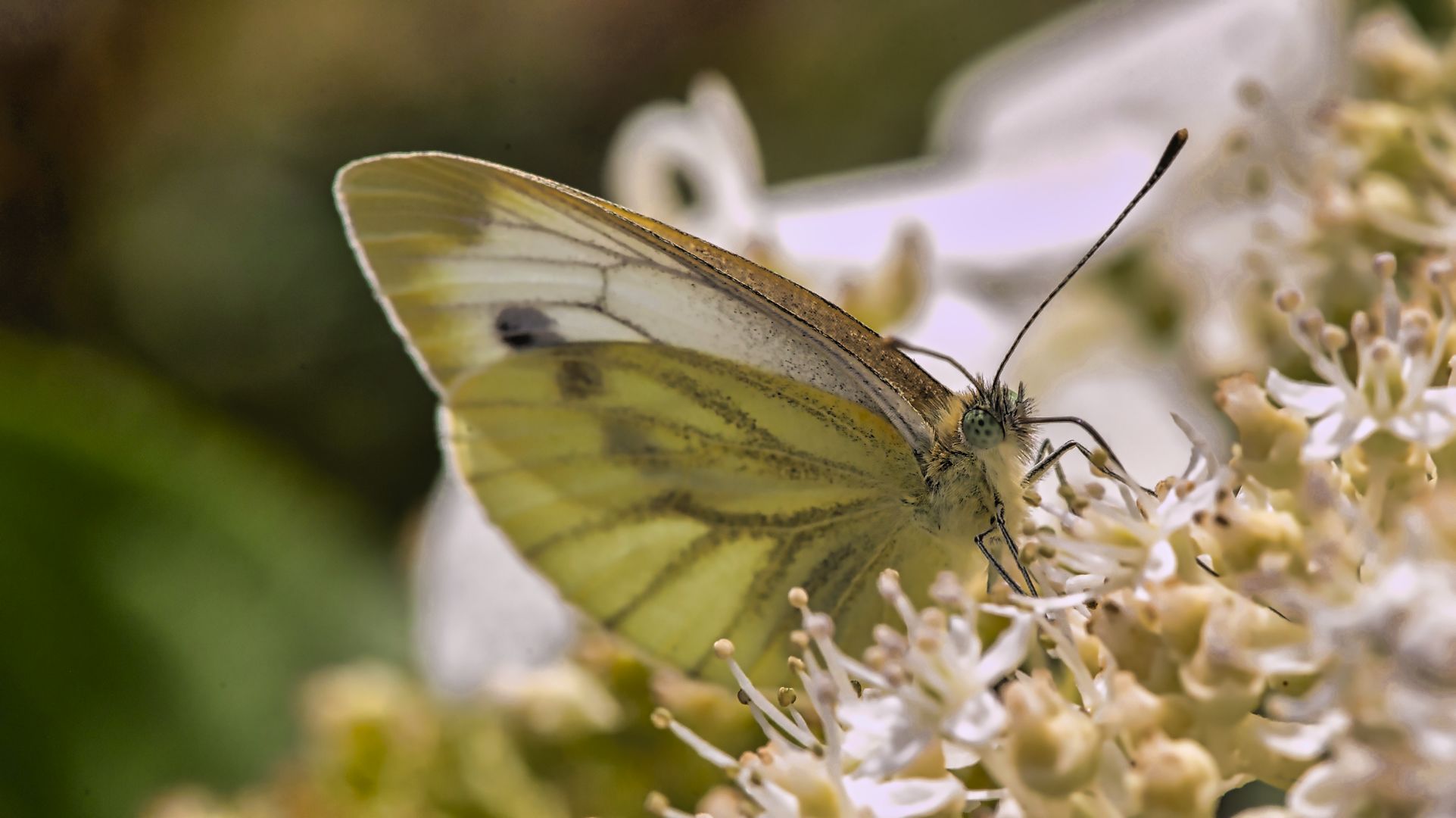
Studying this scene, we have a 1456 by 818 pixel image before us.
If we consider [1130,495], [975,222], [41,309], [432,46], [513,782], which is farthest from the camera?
[432,46]

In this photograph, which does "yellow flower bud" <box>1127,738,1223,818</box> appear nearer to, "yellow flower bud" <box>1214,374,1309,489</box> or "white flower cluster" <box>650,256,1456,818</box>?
"white flower cluster" <box>650,256,1456,818</box>

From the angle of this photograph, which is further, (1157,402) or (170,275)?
(170,275)

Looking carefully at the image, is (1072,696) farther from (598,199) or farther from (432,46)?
(432,46)

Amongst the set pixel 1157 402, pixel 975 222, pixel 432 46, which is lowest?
pixel 1157 402

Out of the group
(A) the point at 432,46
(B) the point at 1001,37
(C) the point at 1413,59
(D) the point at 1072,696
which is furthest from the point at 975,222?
(A) the point at 432,46

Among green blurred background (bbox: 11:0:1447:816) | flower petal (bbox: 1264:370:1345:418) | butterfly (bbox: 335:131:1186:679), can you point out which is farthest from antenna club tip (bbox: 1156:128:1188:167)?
green blurred background (bbox: 11:0:1447:816)

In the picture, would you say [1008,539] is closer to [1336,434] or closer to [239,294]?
[1336,434]

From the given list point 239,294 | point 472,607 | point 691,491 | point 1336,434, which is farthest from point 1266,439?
point 239,294
